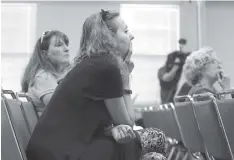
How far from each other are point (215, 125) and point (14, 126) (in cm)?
105

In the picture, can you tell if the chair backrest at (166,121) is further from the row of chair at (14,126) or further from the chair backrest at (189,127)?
the row of chair at (14,126)

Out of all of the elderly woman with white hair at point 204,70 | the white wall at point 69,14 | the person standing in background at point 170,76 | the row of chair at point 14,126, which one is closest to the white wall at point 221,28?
the white wall at point 69,14

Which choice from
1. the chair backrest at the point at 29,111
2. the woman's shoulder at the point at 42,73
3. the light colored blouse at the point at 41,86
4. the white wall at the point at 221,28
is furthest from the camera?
the white wall at the point at 221,28

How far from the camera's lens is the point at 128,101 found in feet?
5.84

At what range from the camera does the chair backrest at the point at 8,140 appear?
1469 mm

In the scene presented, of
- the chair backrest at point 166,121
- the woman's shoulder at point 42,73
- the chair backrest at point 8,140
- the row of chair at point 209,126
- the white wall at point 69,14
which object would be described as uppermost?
the white wall at point 69,14

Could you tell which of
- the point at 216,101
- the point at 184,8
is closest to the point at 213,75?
the point at 216,101

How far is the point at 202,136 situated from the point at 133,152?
90 cm

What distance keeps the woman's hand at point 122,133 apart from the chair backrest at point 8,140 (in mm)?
344

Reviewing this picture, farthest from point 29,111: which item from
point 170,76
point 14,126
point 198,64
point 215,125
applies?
point 170,76

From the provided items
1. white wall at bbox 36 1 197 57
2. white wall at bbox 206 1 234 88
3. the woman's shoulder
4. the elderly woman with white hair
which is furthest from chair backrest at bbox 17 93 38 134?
white wall at bbox 206 1 234 88

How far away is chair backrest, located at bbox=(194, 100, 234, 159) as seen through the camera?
2020mm

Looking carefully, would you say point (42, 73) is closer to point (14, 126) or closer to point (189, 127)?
point (14, 126)

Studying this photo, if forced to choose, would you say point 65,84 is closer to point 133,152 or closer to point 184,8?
point 133,152
